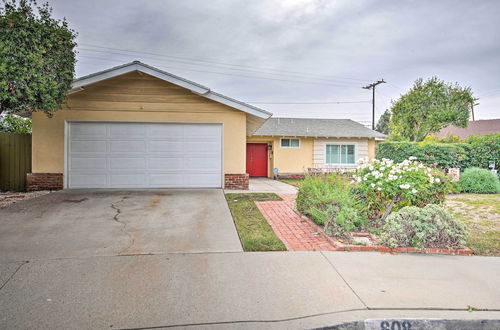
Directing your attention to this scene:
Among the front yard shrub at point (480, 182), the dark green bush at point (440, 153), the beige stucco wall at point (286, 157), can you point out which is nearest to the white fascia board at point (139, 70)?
the beige stucco wall at point (286, 157)

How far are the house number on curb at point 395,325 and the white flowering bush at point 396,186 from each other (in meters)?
3.33

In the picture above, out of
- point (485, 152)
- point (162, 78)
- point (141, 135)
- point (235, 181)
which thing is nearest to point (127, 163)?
point (141, 135)

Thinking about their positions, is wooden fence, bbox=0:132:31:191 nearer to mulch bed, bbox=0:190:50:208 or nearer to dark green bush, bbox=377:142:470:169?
mulch bed, bbox=0:190:50:208

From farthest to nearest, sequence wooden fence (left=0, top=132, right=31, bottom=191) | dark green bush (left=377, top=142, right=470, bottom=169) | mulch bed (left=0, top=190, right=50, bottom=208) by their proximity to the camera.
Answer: dark green bush (left=377, top=142, right=470, bottom=169) < wooden fence (left=0, top=132, right=31, bottom=191) < mulch bed (left=0, top=190, right=50, bottom=208)

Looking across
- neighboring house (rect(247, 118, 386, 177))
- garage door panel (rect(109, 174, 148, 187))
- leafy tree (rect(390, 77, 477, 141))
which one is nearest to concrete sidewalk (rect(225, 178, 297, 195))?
garage door panel (rect(109, 174, 148, 187))

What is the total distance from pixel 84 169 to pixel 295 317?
391 inches

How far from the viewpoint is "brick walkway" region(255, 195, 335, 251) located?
16.7 ft

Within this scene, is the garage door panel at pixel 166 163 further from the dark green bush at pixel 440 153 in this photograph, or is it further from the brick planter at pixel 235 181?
the dark green bush at pixel 440 153

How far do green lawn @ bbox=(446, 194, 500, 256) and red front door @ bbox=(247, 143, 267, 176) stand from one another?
36.1 feet

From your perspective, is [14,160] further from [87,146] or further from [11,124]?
[11,124]

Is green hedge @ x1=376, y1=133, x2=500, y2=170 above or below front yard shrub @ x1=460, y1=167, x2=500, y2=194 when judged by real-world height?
above

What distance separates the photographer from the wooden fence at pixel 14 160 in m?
10.8

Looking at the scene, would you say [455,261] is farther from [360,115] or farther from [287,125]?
[360,115]

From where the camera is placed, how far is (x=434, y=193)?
637 centimetres
